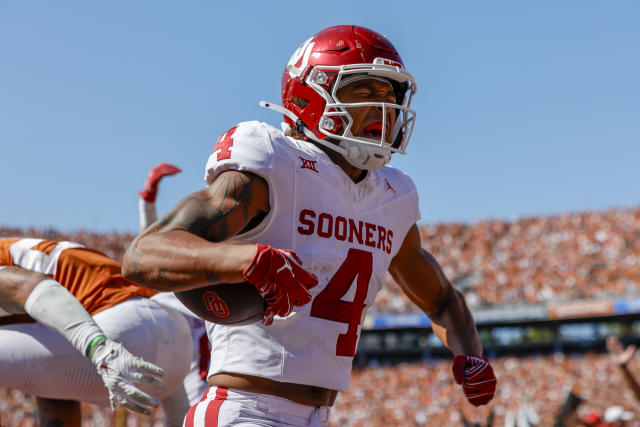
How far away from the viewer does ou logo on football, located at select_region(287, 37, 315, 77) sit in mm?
2762

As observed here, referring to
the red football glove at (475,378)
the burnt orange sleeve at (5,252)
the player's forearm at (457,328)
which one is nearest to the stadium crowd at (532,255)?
the player's forearm at (457,328)

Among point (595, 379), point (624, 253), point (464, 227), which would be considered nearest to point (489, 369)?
point (595, 379)

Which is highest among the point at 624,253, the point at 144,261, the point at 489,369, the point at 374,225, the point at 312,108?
the point at 312,108

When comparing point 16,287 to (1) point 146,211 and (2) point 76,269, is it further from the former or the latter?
(1) point 146,211

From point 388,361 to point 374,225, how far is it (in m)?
24.2

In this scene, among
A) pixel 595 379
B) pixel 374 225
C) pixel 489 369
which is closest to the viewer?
pixel 374 225

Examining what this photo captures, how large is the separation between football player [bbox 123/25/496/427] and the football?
0.17 ft

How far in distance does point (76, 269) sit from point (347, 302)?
148 cm

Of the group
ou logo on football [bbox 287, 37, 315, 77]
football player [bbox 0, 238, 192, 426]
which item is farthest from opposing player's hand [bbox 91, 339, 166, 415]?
ou logo on football [bbox 287, 37, 315, 77]

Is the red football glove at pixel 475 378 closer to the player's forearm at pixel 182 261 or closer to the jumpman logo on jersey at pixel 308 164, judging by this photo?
the jumpman logo on jersey at pixel 308 164

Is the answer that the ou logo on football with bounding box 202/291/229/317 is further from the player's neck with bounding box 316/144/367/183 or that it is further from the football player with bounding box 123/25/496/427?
the player's neck with bounding box 316/144/367/183

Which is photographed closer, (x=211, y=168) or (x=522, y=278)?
(x=211, y=168)

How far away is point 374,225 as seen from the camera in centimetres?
260

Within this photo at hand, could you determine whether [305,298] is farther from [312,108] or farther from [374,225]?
[312,108]
